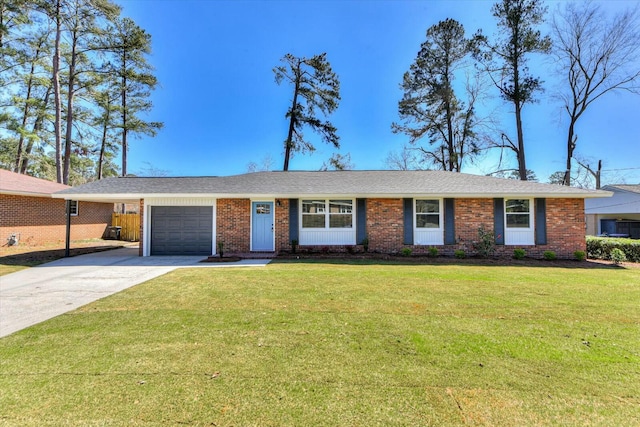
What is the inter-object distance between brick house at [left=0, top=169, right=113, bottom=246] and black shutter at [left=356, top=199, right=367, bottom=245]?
13432 millimetres

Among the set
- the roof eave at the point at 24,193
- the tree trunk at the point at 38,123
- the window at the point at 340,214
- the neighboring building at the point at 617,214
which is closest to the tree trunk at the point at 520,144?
the neighboring building at the point at 617,214

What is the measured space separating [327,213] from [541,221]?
8107 millimetres

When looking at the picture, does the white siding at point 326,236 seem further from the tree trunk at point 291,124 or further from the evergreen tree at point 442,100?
the evergreen tree at point 442,100

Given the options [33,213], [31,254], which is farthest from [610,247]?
[33,213]

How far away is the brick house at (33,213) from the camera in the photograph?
11906mm

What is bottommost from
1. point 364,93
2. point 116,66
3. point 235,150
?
point 235,150

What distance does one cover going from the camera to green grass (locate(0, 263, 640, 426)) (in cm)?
220

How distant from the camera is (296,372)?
2.77m

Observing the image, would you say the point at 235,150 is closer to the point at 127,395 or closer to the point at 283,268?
the point at 283,268

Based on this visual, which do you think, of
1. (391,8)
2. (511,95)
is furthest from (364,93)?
(511,95)

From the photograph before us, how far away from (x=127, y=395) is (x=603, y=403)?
3.95 m

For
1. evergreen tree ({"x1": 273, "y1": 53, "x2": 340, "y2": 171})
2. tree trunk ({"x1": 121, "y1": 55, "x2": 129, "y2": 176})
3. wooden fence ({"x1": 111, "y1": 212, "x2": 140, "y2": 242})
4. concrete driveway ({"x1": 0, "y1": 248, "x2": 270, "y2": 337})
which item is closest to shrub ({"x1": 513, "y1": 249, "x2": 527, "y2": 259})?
concrete driveway ({"x1": 0, "y1": 248, "x2": 270, "y2": 337})

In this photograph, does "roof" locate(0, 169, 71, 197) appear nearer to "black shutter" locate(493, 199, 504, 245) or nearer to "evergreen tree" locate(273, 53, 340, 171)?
"evergreen tree" locate(273, 53, 340, 171)

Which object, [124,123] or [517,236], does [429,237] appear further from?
[124,123]
